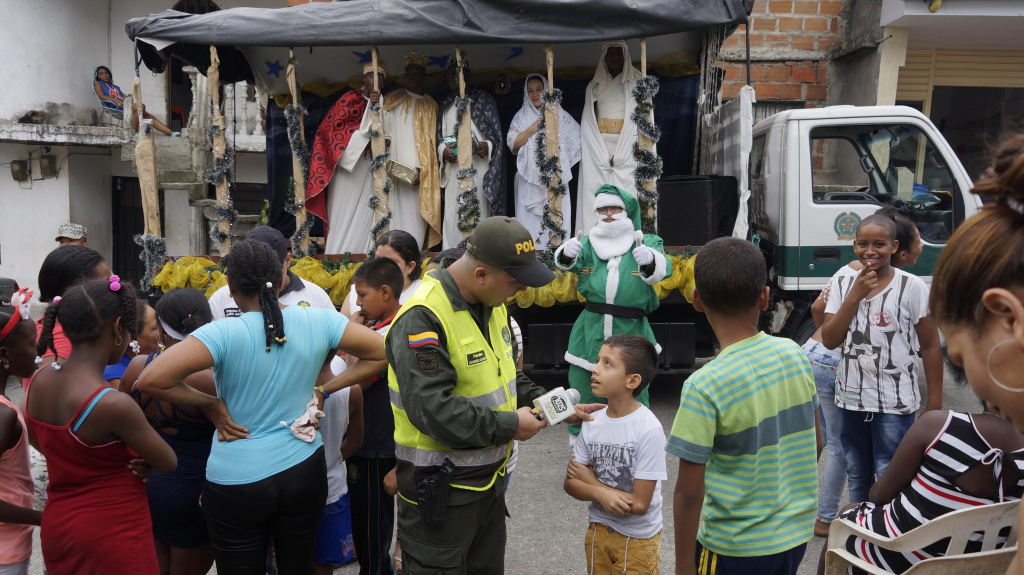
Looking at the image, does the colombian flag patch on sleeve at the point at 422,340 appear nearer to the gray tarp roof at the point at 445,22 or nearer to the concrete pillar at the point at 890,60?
the gray tarp roof at the point at 445,22

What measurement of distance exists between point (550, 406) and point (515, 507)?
2.14 metres

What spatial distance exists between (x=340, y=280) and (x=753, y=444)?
4.74m

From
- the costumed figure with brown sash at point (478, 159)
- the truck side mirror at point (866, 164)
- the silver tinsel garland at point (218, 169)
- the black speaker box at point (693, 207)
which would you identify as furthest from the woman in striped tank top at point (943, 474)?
the silver tinsel garland at point (218, 169)

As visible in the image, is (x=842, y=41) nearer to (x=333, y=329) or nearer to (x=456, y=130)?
(x=456, y=130)

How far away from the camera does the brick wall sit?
925 centimetres

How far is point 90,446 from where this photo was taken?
2.13 meters

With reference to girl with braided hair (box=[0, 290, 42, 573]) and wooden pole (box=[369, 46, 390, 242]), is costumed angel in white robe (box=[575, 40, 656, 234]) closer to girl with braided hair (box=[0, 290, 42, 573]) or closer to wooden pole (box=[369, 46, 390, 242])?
wooden pole (box=[369, 46, 390, 242])

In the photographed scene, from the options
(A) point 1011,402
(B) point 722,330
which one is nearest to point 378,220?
(B) point 722,330

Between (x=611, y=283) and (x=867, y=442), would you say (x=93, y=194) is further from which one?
(x=867, y=442)

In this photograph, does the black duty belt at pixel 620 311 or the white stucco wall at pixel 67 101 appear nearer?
the black duty belt at pixel 620 311

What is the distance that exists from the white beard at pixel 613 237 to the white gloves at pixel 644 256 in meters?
0.12

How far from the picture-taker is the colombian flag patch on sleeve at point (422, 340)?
6.89ft

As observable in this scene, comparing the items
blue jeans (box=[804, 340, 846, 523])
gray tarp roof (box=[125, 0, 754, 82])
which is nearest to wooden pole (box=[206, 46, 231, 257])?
gray tarp roof (box=[125, 0, 754, 82])

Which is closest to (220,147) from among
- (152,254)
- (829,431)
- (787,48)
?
(152,254)
